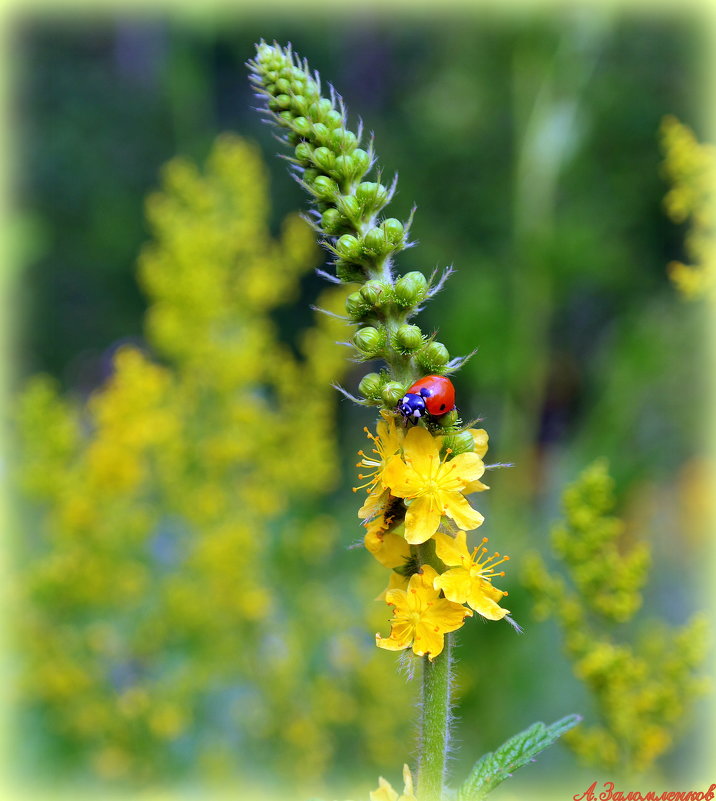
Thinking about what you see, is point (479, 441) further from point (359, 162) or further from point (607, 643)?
point (607, 643)

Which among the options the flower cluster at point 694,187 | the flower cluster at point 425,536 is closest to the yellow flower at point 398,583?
the flower cluster at point 425,536

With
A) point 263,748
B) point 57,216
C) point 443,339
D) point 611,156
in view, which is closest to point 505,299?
point 443,339

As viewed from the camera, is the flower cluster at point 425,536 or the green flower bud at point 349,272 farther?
the green flower bud at point 349,272

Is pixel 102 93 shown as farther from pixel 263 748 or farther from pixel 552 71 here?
pixel 263 748

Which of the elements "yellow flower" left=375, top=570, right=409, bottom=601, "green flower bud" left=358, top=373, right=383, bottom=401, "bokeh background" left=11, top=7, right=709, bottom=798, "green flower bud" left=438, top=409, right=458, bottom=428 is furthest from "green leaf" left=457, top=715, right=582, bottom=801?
"bokeh background" left=11, top=7, right=709, bottom=798

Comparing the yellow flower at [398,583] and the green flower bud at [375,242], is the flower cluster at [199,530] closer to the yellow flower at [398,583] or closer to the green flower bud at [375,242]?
the yellow flower at [398,583]

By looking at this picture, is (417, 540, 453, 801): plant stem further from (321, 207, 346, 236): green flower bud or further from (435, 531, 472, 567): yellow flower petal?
(321, 207, 346, 236): green flower bud
